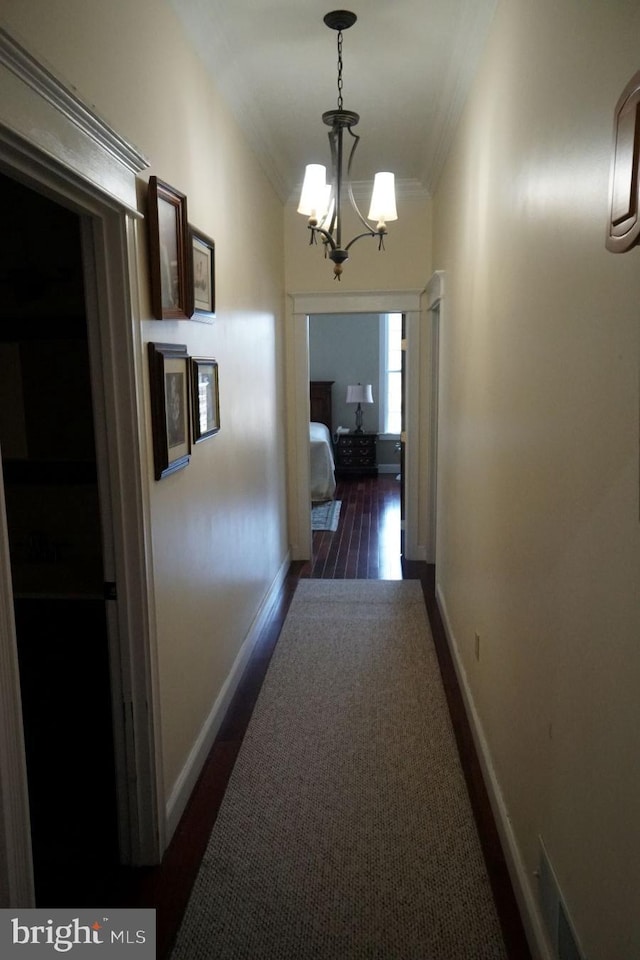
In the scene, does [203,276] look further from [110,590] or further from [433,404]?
[433,404]

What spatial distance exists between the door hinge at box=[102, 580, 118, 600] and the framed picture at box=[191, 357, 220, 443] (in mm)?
698

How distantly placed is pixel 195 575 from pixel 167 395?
0.73 meters

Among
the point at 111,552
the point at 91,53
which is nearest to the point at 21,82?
the point at 91,53

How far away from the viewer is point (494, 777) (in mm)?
2299

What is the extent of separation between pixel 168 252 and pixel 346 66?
1.45 meters

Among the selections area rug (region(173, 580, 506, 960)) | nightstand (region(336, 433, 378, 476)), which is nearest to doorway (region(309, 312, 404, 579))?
nightstand (region(336, 433, 378, 476))

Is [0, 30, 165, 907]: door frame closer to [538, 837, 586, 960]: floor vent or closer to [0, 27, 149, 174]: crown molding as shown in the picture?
[0, 27, 149, 174]: crown molding

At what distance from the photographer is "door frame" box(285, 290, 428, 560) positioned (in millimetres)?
4930

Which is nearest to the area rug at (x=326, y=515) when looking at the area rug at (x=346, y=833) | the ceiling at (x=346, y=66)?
the area rug at (x=346, y=833)

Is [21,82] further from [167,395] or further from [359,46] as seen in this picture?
[359,46]

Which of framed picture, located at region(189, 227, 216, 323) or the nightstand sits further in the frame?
the nightstand

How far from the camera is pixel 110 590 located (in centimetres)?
195

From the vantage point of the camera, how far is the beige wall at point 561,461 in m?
1.12

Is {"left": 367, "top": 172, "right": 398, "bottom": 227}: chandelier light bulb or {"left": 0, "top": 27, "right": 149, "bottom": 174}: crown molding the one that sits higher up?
{"left": 367, "top": 172, "right": 398, "bottom": 227}: chandelier light bulb
